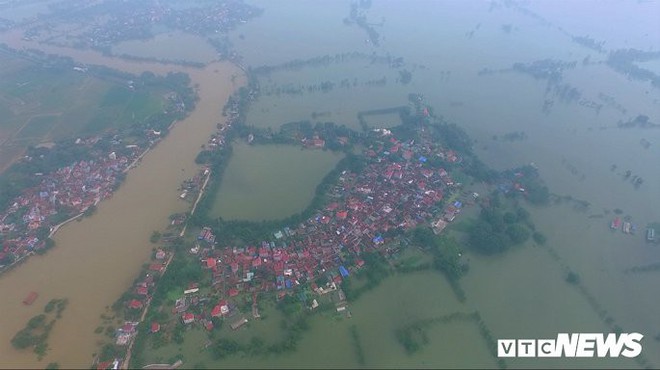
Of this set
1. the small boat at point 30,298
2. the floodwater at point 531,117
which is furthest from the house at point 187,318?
the small boat at point 30,298

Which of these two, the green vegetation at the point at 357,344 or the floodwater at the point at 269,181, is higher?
the floodwater at the point at 269,181

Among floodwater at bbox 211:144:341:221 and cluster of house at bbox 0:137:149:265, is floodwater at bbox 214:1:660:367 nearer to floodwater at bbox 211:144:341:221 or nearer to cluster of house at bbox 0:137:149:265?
floodwater at bbox 211:144:341:221

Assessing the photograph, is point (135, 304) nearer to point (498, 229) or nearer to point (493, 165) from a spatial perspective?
point (498, 229)

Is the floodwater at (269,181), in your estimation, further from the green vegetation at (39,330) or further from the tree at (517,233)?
the tree at (517,233)

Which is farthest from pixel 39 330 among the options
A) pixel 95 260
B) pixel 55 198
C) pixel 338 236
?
pixel 338 236

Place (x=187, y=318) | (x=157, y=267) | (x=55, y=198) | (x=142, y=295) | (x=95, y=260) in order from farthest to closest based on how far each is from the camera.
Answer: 1. (x=55, y=198)
2. (x=95, y=260)
3. (x=157, y=267)
4. (x=142, y=295)
5. (x=187, y=318)

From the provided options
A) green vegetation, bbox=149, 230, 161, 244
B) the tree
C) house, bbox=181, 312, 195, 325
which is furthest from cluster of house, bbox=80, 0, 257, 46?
the tree

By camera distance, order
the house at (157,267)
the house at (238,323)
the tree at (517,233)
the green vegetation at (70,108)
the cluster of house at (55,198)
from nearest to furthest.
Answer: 1. the house at (238,323)
2. the house at (157,267)
3. the cluster of house at (55,198)
4. the tree at (517,233)
5. the green vegetation at (70,108)

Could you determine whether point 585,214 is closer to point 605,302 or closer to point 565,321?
point 605,302
